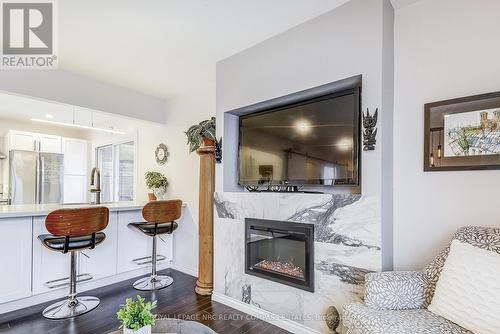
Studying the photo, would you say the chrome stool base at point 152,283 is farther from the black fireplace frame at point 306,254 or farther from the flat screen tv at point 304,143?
the flat screen tv at point 304,143

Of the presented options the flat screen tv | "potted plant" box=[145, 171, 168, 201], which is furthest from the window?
the flat screen tv

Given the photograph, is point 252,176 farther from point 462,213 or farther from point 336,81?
point 462,213

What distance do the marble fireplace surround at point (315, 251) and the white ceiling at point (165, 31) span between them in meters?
1.48

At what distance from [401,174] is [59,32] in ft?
10.3

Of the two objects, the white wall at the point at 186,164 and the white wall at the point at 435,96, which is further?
the white wall at the point at 186,164

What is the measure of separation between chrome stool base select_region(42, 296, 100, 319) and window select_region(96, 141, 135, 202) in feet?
7.57

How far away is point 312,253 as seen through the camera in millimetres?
2135

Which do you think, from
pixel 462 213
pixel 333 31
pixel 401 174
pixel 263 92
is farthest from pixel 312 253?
pixel 333 31

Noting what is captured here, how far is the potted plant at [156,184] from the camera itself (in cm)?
401

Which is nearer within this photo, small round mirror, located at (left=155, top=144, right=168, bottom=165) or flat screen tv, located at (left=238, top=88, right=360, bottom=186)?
flat screen tv, located at (left=238, top=88, right=360, bottom=186)

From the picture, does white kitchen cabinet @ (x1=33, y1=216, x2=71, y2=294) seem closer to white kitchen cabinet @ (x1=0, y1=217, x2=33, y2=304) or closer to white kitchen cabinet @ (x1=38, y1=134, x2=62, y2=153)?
white kitchen cabinet @ (x1=0, y1=217, x2=33, y2=304)

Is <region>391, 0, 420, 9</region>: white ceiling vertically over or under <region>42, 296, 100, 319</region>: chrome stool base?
over

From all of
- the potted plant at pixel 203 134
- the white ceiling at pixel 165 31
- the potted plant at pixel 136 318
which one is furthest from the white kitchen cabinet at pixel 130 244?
the potted plant at pixel 136 318

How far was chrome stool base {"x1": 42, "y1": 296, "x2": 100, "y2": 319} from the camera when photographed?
246 centimetres
